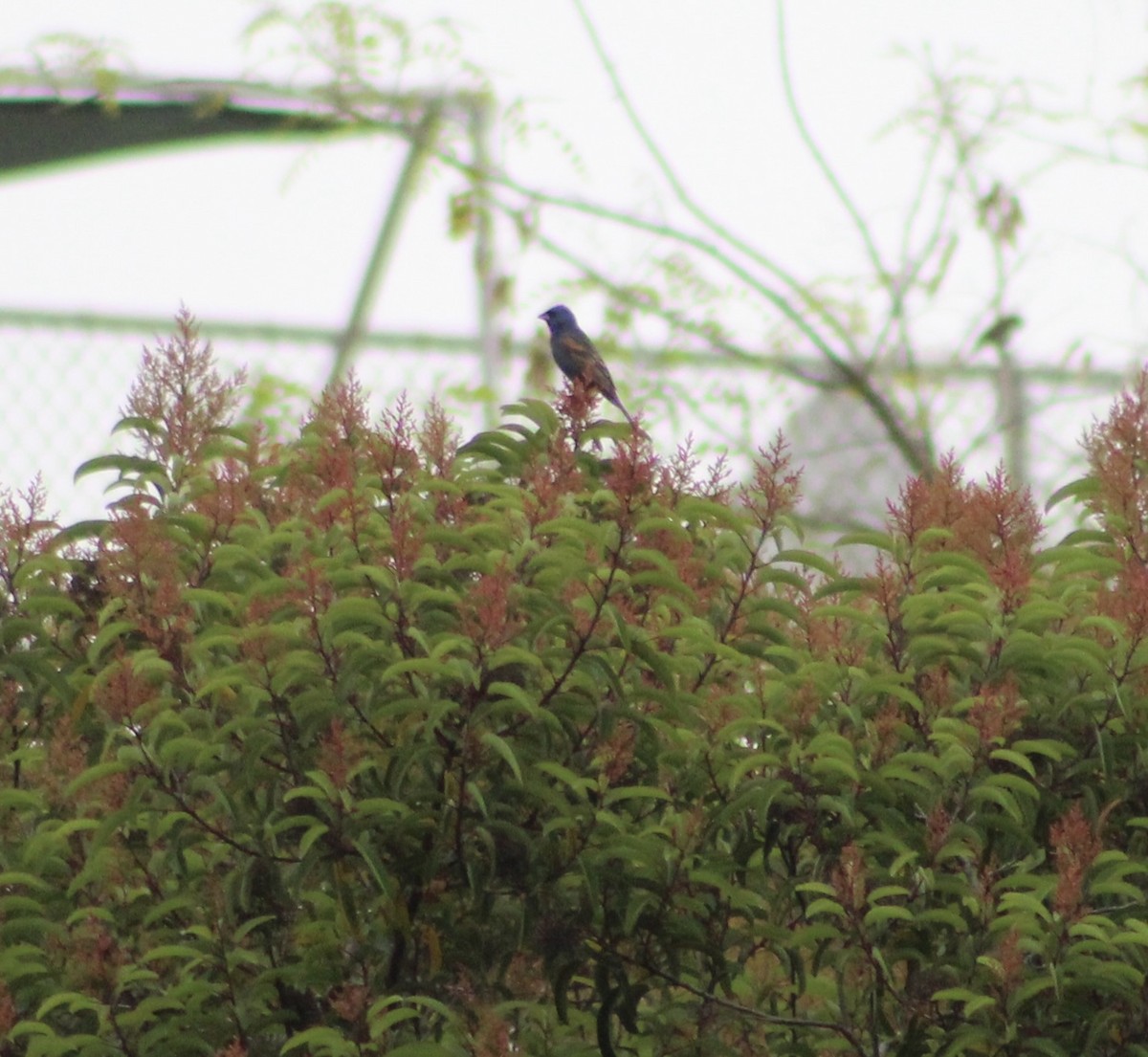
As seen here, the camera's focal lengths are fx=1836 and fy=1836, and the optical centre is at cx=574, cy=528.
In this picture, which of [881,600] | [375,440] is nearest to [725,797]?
[881,600]

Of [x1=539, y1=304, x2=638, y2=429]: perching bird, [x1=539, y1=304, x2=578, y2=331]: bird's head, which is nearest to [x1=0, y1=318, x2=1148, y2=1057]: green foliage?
[x1=539, y1=304, x2=638, y2=429]: perching bird

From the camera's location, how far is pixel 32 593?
2.99m

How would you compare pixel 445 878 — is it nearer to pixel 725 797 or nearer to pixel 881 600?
pixel 725 797

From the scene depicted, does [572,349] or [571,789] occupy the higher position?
[572,349]

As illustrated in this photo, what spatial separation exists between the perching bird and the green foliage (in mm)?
2652

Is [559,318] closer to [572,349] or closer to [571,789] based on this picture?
[572,349]

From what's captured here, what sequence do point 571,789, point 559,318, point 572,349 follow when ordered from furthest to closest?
point 559,318 < point 572,349 < point 571,789

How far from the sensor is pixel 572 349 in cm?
603

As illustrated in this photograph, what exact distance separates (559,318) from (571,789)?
449cm

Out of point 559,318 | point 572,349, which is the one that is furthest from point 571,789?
point 559,318

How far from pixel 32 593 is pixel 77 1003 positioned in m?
0.73

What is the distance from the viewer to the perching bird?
5.76 meters

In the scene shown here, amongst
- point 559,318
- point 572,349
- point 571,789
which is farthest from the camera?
point 559,318

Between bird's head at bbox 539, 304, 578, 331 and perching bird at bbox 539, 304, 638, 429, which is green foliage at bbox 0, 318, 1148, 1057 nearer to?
perching bird at bbox 539, 304, 638, 429
